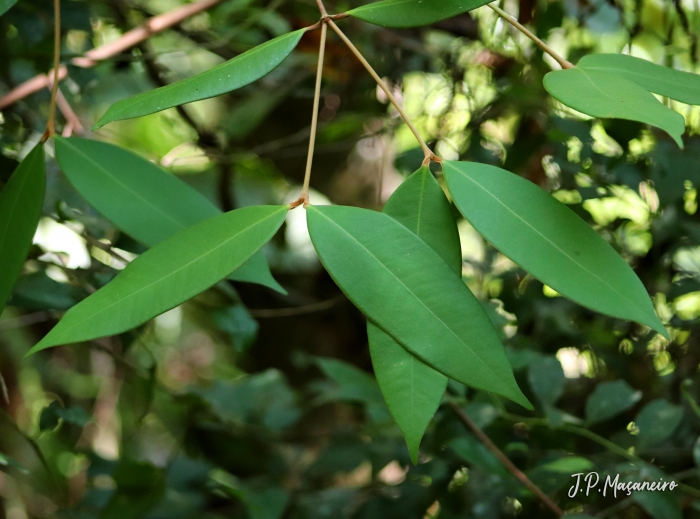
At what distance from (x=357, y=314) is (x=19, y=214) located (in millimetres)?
698

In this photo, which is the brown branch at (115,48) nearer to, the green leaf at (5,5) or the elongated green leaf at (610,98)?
the green leaf at (5,5)

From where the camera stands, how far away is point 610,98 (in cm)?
31

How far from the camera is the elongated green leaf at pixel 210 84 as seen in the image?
331mm

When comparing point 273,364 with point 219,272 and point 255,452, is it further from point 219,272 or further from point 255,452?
point 219,272

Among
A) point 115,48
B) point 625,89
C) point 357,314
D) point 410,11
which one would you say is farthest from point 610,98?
point 357,314

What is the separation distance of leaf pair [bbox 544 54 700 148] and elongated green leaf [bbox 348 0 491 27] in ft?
0.21

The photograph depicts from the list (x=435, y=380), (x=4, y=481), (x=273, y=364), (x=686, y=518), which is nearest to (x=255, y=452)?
(x=273, y=364)

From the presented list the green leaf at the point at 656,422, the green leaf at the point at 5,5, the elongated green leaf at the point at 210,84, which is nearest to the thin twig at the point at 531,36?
the elongated green leaf at the point at 210,84

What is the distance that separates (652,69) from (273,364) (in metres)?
0.91

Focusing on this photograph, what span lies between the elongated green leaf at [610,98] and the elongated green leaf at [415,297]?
0.34 feet

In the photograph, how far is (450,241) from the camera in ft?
1.12

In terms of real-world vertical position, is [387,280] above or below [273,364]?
above

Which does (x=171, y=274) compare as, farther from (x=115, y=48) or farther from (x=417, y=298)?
(x=115, y=48)

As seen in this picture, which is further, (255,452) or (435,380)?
(255,452)
